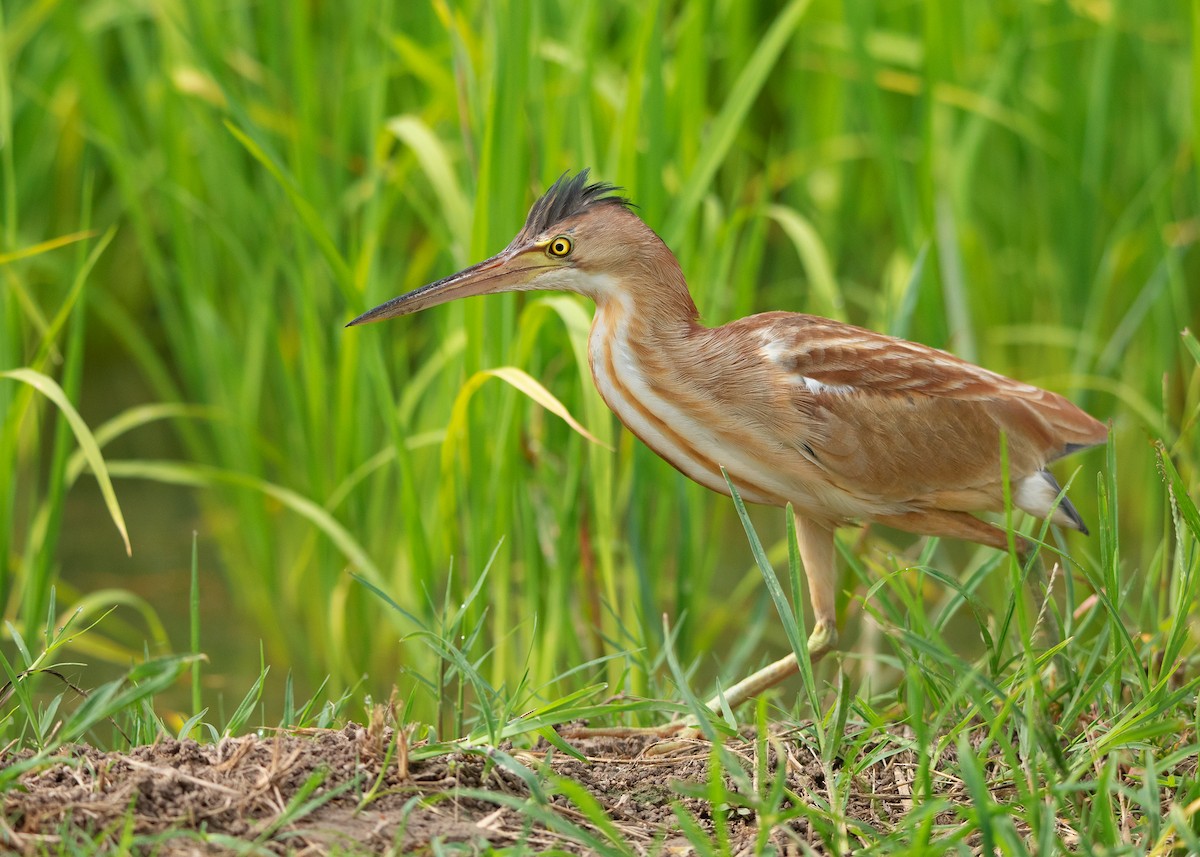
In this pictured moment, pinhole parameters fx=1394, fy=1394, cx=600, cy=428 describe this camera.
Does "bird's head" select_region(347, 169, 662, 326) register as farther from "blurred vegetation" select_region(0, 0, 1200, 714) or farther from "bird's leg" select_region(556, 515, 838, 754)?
"bird's leg" select_region(556, 515, 838, 754)

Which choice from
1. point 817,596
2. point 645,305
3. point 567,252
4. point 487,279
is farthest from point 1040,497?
point 487,279

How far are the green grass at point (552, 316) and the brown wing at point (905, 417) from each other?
0.53ft

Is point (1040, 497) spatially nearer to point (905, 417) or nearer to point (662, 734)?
point (905, 417)

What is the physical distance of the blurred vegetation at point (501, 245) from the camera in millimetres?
3223

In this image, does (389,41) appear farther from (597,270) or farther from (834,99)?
(834,99)

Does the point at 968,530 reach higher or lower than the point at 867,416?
lower

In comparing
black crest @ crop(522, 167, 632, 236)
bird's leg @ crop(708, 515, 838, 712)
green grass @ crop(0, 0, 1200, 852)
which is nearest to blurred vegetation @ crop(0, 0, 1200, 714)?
green grass @ crop(0, 0, 1200, 852)

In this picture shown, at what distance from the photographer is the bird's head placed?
8.77 feet

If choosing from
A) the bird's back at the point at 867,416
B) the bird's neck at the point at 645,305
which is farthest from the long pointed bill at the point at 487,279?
the bird's back at the point at 867,416

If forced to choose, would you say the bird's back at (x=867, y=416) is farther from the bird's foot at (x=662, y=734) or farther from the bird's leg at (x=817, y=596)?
the bird's foot at (x=662, y=734)

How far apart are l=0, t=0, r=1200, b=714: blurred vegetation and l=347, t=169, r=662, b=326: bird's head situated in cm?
27

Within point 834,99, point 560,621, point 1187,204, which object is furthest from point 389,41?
point 1187,204

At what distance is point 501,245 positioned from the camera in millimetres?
3195

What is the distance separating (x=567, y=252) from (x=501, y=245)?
0.54 m
